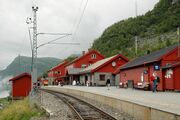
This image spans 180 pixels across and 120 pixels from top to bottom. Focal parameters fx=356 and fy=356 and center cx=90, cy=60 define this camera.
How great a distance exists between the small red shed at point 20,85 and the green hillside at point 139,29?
45103 mm

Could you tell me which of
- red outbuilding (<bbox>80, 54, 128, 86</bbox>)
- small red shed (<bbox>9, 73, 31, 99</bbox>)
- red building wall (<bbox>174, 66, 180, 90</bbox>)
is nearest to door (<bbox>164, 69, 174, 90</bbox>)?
red building wall (<bbox>174, 66, 180, 90</bbox>)

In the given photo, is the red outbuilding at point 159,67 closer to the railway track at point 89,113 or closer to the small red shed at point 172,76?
the small red shed at point 172,76

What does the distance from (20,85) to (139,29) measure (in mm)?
67044

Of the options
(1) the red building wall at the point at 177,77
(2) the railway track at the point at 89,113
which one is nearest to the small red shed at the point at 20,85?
(1) the red building wall at the point at 177,77

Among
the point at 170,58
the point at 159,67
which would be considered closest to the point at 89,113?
the point at 159,67

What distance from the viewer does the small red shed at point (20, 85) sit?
4928 centimetres

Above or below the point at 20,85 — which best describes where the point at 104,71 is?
above

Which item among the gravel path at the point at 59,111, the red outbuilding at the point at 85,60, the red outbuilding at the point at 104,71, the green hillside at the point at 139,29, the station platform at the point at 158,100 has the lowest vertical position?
the gravel path at the point at 59,111

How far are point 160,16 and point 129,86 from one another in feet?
211

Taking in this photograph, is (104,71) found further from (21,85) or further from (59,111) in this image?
(59,111)

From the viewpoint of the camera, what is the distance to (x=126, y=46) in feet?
349

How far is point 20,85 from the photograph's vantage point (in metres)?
49.5

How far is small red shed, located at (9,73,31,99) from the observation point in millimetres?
49281

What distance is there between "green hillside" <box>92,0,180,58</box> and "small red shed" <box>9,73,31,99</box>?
148ft
